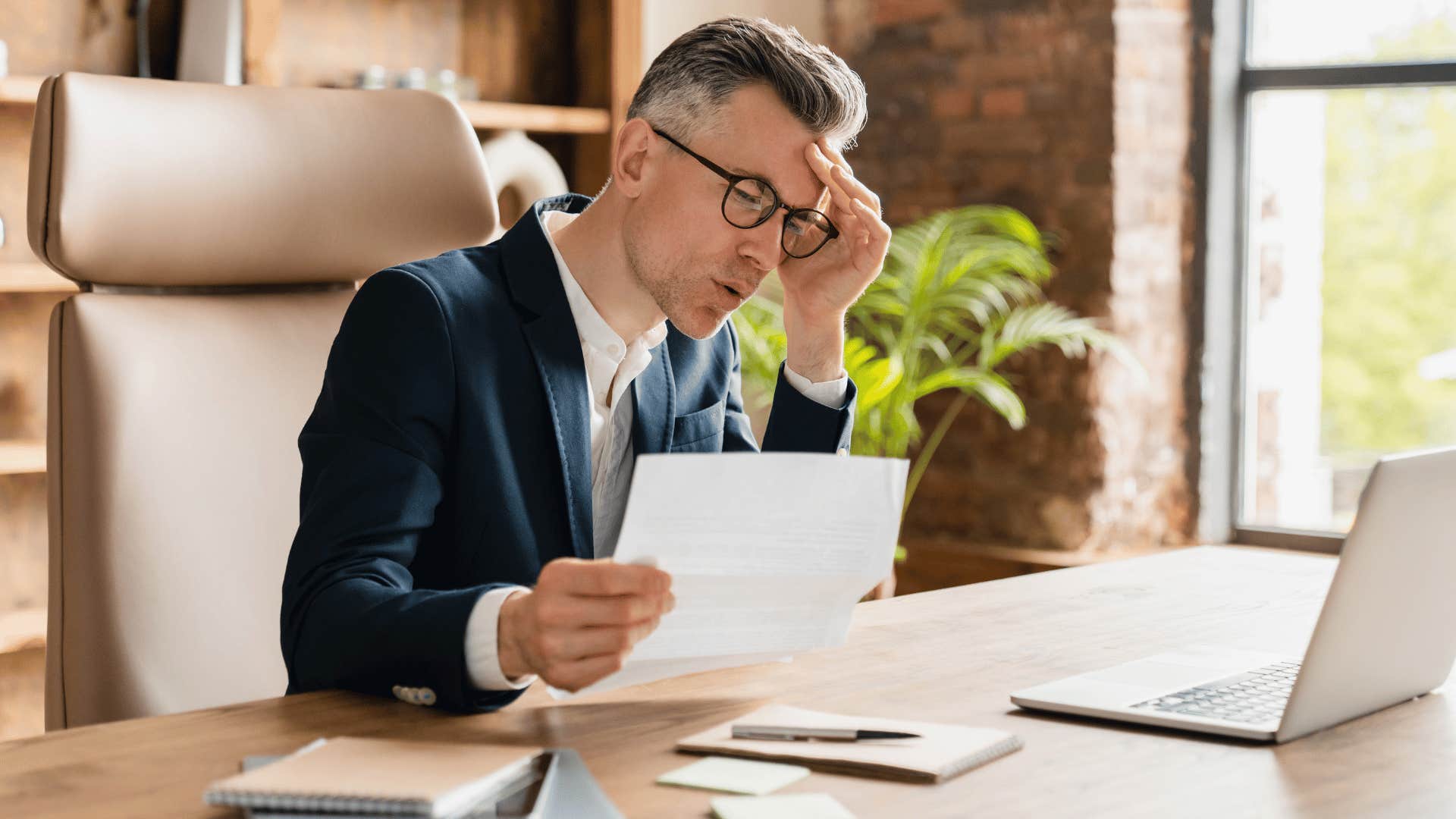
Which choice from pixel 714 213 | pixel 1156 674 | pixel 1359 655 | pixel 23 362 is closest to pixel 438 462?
pixel 714 213

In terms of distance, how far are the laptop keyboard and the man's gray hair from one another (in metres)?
0.64

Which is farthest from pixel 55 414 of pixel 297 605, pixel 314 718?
pixel 314 718

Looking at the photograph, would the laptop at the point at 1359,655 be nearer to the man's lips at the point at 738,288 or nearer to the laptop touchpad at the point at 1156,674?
the laptop touchpad at the point at 1156,674

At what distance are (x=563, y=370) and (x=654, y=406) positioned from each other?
18cm

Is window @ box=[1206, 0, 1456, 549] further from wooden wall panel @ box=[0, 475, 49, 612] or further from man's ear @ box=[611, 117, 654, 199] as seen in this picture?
wooden wall panel @ box=[0, 475, 49, 612]

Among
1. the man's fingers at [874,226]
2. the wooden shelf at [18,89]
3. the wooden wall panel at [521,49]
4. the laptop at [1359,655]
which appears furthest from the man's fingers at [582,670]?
the wooden wall panel at [521,49]

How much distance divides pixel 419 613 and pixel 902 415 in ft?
6.61

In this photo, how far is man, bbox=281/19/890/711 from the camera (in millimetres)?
1154

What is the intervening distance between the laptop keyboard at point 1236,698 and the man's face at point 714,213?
589 mm

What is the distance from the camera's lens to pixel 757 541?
1003mm

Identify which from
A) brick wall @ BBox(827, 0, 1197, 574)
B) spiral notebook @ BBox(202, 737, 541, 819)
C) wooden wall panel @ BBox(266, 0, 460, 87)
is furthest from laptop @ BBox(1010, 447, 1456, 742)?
brick wall @ BBox(827, 0, 1197, 574)

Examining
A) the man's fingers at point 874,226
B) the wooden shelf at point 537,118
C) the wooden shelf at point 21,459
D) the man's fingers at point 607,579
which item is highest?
the wooden shelf at point 537,118

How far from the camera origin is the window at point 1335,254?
3211mm

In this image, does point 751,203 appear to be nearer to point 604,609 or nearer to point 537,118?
point 604,609
